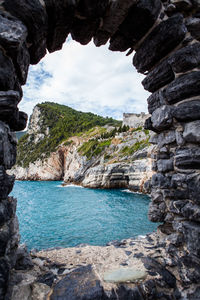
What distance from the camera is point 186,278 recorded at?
8.32 feet

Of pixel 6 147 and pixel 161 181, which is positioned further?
pixel 161 181

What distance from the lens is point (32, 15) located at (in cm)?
225

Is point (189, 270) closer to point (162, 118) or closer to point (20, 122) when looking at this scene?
point (162, 118)

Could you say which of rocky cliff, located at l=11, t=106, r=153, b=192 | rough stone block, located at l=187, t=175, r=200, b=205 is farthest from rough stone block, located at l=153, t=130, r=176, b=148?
rocky cliff, located at l=11, t=106, r=153, b=192

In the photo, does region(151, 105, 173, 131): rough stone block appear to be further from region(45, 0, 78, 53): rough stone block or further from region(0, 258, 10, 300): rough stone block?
region(0, 258, 10, 300): rough stone block

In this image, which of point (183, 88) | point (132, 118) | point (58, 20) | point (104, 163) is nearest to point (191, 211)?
point (183, 88)

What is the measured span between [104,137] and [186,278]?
53942 millimetres

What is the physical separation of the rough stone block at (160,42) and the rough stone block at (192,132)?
1.45 m

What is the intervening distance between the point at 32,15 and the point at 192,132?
2845 millimetres

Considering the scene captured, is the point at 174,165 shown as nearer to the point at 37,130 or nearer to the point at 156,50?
the point at 156,50

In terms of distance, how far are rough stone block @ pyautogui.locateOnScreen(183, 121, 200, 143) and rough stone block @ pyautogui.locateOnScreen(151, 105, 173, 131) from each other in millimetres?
339

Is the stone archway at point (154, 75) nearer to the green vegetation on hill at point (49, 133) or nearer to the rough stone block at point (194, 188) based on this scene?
the rough stone block at point (194, 188)

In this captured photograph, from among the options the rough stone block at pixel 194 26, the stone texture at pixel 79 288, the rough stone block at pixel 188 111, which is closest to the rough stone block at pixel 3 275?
the stone texture at pixel 79 288

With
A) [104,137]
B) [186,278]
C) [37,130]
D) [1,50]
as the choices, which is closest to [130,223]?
[186,278]
